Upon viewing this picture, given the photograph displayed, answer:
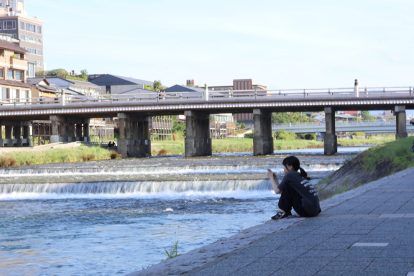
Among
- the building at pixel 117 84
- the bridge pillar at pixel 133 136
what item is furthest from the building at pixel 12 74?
Answer: the building at pixel 117 84

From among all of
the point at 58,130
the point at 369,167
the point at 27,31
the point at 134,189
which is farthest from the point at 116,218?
the point at 27,31

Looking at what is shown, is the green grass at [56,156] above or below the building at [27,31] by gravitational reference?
below

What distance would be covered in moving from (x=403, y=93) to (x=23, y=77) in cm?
5282

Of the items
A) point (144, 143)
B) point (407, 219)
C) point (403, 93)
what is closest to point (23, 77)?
point (144, 143)

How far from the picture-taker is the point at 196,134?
245 feet

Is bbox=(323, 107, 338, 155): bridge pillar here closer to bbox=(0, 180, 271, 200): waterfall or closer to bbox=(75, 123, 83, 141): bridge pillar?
bbox=(75, 123, 83, 141): bridge pillar

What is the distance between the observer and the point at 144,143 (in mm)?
79812

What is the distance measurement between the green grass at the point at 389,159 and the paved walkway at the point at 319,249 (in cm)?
1553

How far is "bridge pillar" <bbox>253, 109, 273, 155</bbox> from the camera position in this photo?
7181 cm

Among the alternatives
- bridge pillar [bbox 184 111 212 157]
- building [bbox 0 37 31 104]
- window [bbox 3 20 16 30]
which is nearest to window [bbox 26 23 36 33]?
window [bbox 3 20 16 30]

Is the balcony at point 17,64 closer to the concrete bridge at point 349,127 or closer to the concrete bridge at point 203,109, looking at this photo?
the concrete bridge at point 203,109

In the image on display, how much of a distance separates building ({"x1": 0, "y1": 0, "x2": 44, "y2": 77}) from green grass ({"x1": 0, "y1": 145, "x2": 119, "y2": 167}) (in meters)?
102

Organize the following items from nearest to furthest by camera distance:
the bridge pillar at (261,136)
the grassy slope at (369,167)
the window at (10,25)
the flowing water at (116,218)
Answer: the flowing water at (116,218) < the grassy slope at (369,167) < the bridge pillar at (261,136) < the window at (10,25)

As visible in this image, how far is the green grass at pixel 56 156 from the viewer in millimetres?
61219
